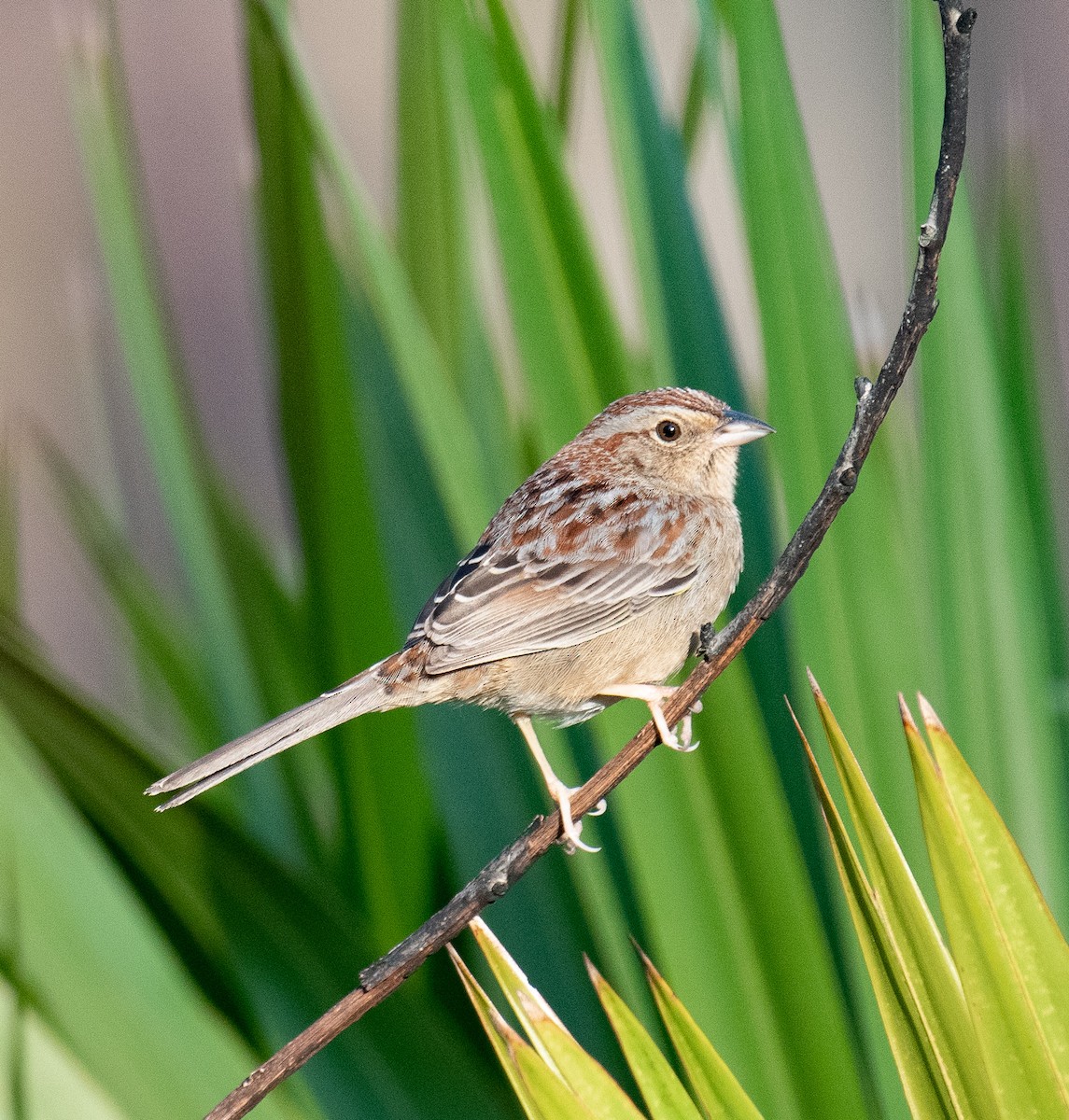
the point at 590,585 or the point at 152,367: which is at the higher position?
the point at 152,367

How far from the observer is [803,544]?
2.45 ft

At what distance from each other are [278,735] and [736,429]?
0.65 m

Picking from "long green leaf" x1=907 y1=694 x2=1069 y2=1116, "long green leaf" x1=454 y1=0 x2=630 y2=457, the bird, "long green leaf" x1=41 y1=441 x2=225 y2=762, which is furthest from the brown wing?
"long green leaf" x1=41 y1=441 x2=225 y2=762

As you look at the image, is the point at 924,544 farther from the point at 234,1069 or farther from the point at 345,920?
the point at 234,1069

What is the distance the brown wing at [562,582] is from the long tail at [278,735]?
82 millimetres

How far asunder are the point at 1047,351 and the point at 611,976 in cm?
107

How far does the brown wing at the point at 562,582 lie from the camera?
1254 mm

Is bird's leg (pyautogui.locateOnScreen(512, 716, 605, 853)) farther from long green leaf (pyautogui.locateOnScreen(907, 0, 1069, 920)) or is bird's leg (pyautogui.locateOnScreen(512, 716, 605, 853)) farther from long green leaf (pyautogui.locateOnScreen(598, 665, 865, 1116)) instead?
long green leaf (pyautogui.locateOnScreen(907, 0, 1069, 920))

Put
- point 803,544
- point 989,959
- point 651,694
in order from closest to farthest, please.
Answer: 1. point 803,544
2. point 989,959
3. point 651,694

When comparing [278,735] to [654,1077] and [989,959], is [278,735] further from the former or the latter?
[989,959]

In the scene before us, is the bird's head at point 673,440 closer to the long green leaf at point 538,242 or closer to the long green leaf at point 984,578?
the long green leaf at point 538,242

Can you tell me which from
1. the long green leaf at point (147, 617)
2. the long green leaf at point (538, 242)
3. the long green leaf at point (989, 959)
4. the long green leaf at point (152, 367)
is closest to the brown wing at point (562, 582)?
the long green leaf at point (538, 242)

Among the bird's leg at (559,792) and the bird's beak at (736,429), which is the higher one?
the bird's beak at (736,429)

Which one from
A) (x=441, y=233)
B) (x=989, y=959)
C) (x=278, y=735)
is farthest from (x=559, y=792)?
(x=441, y=233)
